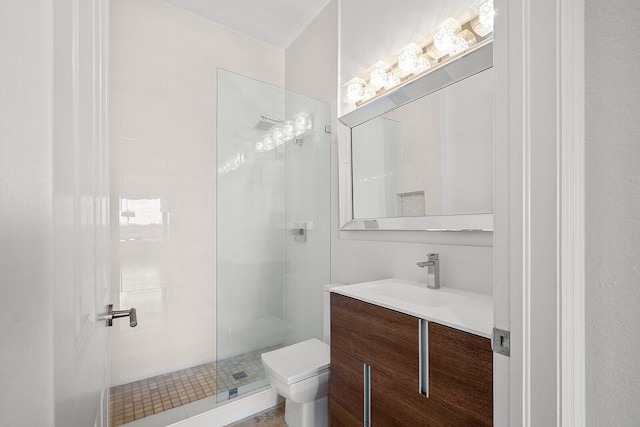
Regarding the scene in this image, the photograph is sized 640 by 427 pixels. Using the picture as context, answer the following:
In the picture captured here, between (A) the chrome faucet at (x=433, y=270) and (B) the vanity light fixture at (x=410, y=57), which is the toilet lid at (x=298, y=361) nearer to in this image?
(A) the chrome faucet at (x=433, y=270)

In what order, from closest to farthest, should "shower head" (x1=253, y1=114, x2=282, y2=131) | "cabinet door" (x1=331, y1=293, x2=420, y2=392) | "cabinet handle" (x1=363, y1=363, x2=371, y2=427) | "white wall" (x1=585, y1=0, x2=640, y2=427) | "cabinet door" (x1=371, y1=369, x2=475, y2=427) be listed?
"white wall" (x1=585, y1=0, x2=640, y2=427), "cabinet door" (x1=371, y1=369, x2=475, y2=427), "cabinet door" (x1=331, y1=293, x2=420, y2=392), "cabinet handle" (x1=363, y1=363, x2=371, y2=427), "shower head" (x1=253, y1=114, x2=282, y2=131)

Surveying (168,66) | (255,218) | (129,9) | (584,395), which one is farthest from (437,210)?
(129,9)

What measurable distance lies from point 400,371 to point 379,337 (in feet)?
0.44

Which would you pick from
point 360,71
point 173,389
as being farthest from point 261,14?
point 173,389

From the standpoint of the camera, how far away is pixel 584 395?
579 mm

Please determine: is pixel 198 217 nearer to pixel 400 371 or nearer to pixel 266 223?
pixel 266 223

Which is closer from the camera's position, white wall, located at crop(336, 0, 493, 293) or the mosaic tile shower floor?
white wall, located at crop(336, 0, 493, 293)

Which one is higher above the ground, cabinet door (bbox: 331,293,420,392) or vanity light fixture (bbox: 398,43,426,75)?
vanity light fixture (bbox: 398,43,426,75)

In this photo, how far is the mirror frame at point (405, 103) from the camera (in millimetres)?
1272

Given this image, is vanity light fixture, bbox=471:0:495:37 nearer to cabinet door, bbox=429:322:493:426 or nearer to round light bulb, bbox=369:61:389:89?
round light bulb, bbox=369:61:389:89

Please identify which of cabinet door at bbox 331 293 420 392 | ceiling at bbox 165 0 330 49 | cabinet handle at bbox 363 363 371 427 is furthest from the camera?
ceiling at bbox 165 0 330 49

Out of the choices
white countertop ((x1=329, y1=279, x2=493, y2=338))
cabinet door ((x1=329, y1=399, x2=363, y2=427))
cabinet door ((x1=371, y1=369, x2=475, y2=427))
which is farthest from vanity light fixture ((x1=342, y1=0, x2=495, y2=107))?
cabinet door ((x1=329, y1=399, x2=363, y2=427))

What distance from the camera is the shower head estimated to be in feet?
6.10

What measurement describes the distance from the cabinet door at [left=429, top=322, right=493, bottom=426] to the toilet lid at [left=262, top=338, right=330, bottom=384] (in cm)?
72
